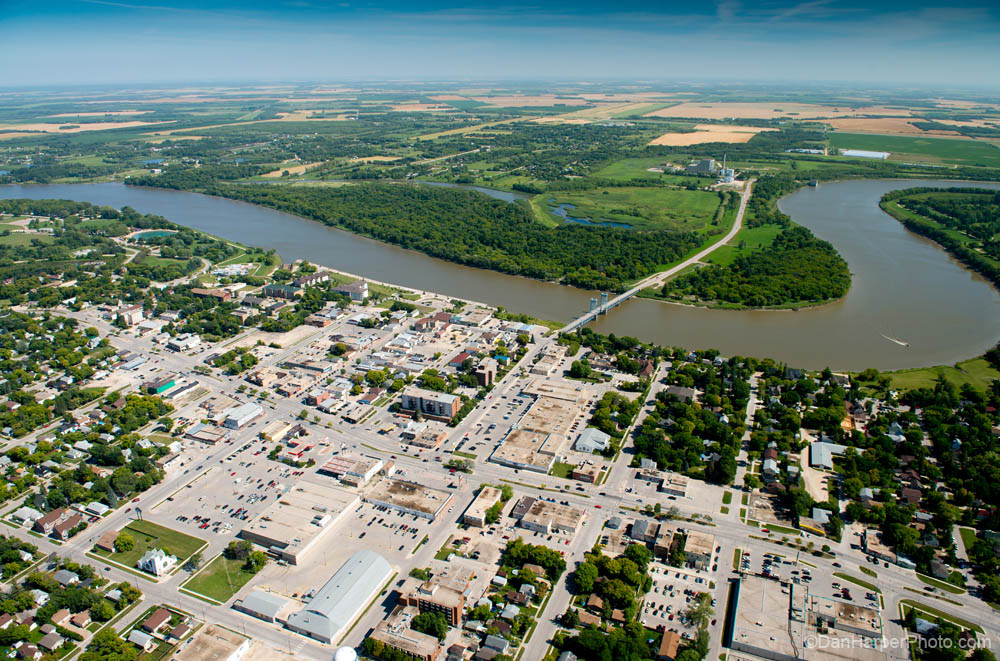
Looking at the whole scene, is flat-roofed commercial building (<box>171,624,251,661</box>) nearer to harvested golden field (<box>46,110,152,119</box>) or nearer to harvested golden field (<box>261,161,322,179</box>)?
harvested golden field (<box>261,161,322,179</box>)

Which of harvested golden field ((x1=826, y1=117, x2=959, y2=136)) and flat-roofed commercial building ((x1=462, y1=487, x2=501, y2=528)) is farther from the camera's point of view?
harvested golden field ((x1=826, y1=117, x2=959, y2=136))

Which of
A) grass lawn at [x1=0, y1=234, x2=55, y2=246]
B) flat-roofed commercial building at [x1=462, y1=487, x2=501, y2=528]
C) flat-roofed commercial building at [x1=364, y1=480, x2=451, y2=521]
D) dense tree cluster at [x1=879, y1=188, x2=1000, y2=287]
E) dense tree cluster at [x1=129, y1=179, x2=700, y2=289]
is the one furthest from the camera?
grass lawn at [x1=0, y1=234, x2=55, y2=246]

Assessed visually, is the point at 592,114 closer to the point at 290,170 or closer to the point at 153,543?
the point at 290,170

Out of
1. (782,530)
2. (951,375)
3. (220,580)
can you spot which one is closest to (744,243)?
(951,375)

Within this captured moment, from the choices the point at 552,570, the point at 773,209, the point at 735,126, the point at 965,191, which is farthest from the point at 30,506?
the point at 735,126

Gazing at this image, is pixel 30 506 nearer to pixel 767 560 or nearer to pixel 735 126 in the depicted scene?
pixel 767 560

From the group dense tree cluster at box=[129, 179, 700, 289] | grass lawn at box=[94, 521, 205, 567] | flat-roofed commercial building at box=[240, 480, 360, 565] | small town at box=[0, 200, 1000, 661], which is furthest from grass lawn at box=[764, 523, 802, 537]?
dense tree cluster at box=[129, 179, 700, 289]
